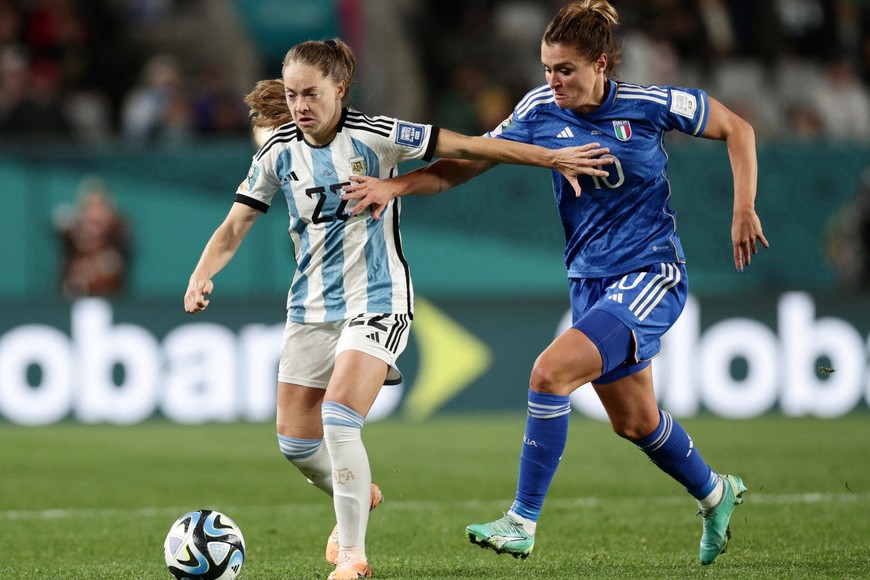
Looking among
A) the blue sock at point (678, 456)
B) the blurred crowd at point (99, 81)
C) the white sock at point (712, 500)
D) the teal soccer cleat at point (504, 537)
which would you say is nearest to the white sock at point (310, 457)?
the teal soccer cleat at point (504, 537)

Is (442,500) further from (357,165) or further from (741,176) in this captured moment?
(741,176)

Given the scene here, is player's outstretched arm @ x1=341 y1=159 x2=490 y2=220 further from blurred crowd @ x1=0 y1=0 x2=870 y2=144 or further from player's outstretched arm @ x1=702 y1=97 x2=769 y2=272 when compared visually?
blurred crowd @ x1=0 y1=0 x2=870 y2=144

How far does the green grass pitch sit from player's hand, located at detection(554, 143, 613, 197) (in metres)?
1.64

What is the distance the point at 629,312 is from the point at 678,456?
0.72m

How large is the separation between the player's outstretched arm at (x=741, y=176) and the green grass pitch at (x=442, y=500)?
4.39ft

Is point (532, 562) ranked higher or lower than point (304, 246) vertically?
lower

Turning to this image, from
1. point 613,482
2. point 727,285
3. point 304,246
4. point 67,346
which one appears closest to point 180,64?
point 67,346

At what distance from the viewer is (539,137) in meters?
6.26

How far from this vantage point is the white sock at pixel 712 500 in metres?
6.36

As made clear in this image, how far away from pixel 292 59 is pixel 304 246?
809mm

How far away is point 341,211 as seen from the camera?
6027 millimetres

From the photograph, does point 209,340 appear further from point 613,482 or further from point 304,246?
point 304,246

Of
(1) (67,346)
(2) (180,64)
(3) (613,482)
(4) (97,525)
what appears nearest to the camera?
(4) (97,525)

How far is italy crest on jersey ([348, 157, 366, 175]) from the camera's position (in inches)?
236
